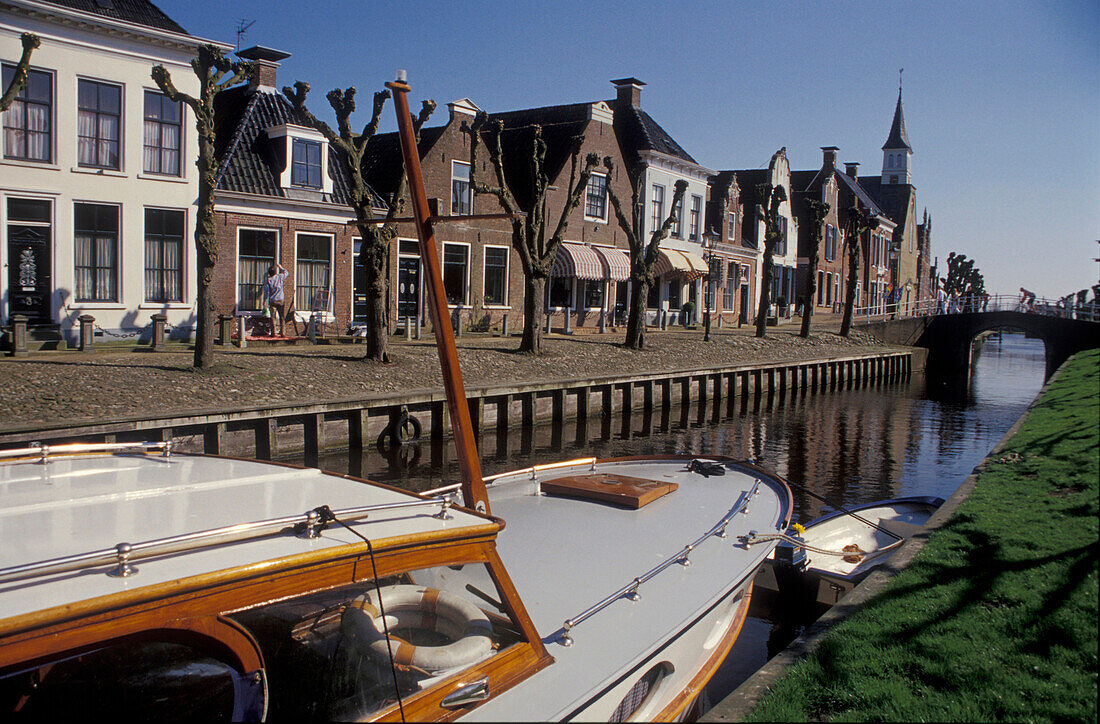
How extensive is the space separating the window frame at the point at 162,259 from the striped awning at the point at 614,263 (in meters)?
15.7

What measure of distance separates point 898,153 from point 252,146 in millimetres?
77990

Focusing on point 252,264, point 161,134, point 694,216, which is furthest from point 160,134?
point 694,216

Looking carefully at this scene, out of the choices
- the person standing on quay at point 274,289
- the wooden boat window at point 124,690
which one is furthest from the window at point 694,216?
the wooden boat window at point 124,690

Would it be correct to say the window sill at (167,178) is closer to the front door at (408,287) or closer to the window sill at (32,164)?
the window sill at (32,164)

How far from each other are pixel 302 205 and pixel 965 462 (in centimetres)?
1753

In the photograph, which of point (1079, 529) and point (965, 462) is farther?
point (965, 462)

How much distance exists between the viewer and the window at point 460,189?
2661cm

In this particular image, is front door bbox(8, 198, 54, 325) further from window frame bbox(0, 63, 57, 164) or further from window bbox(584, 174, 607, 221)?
window bbox(584, 174, 607, 221)

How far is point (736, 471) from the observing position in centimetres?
863

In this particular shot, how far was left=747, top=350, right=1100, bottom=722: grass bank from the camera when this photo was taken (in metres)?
4.30

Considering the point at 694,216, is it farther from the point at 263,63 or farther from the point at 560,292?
the point at 263,63

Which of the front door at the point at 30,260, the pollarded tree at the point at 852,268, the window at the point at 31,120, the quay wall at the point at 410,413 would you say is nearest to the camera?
the quay wall at the point at 410,413

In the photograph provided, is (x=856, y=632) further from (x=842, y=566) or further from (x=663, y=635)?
(x=842, y=566)

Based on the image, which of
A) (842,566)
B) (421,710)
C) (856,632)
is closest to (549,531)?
(856,632)
